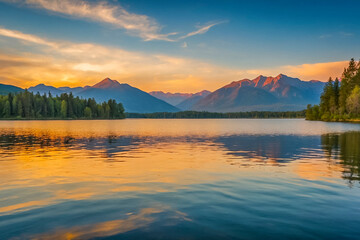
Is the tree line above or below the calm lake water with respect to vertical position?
above

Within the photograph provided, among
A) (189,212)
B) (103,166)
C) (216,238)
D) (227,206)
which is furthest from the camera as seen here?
(103,166)

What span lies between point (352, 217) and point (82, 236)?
12.0 metres

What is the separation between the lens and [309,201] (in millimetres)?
15273

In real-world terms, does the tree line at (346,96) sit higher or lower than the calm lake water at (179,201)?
higher

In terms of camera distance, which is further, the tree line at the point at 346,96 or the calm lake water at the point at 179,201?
the tree line at the point at 346,96

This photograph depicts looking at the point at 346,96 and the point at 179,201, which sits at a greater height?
the point at 346,96

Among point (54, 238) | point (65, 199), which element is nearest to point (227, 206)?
point (54, 238)

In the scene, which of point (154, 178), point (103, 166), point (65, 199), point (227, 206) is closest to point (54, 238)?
point (65, 199)

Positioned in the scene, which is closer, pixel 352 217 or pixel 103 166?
pixel 352 217

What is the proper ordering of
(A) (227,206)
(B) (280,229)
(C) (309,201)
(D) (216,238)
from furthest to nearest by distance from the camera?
(C) (309,201) < (A) (227,206) < (B) (280,229) < (D) (216,238)

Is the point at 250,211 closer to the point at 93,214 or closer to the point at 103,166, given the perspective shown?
the point at 93,214

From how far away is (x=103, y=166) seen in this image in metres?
27.2

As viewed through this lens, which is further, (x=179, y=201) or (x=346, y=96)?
(x=346, y=96)

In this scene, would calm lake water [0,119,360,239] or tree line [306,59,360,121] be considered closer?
calm lake water [0,119,360,239]
